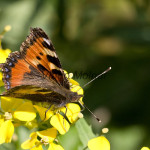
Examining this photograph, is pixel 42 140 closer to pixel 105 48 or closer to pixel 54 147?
pixel 54 147

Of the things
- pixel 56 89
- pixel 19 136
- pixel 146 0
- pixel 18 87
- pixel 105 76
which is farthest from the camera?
pixel 105 76

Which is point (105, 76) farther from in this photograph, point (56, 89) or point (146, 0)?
point (56, 89)

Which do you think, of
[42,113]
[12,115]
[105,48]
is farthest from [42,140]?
[105,48]

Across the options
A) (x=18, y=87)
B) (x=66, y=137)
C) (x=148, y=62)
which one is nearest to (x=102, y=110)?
(x=148, y=62)

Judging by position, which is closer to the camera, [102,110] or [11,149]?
[11,149]

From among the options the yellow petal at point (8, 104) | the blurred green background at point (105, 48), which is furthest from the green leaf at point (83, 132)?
the blurred green background at point (105, 48)

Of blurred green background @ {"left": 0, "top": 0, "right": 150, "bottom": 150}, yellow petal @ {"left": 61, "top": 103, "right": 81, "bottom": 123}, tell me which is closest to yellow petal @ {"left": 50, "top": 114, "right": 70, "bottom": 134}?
yellow petal @ {"left": 61, "top": 103, "right": 81, "bottom": 123}
